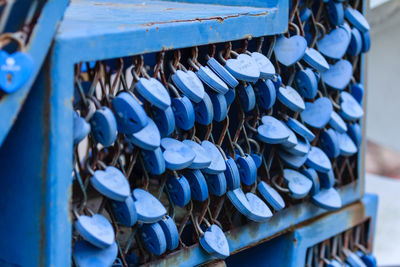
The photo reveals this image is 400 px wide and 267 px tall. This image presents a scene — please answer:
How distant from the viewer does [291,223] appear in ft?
3.96

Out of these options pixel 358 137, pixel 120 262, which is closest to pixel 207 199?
pixel 120 262

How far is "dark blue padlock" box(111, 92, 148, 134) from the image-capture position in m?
0.82

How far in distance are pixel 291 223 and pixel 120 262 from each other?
40cm

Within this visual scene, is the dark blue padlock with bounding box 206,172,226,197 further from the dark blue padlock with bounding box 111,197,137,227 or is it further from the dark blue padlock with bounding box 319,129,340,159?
the dark blue padlock with bounding box 319,129,340,159

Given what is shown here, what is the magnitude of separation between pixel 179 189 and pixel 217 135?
0.24 metres

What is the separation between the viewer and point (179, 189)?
3.10 ft

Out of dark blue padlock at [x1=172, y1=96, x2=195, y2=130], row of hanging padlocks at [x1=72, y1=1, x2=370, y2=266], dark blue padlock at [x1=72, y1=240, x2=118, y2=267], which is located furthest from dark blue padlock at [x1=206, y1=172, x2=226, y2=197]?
dark blue padlock at [x1=72, y1=240, x2=118, y2=267]

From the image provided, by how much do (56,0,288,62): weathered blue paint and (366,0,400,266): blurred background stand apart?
150 cm

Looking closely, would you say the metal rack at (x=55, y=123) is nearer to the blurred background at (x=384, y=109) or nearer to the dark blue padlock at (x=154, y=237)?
the dark blue padlock at (x=154, y=237)

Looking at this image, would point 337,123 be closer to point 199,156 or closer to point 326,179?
point 326,179

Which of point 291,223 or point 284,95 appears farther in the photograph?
point 291,223

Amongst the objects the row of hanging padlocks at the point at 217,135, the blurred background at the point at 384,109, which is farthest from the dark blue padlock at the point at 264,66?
the blurred background at the point at 384,109

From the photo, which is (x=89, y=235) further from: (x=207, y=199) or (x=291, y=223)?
(x=291, y=223)

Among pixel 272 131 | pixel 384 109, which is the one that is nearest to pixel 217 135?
pixel 272 131
